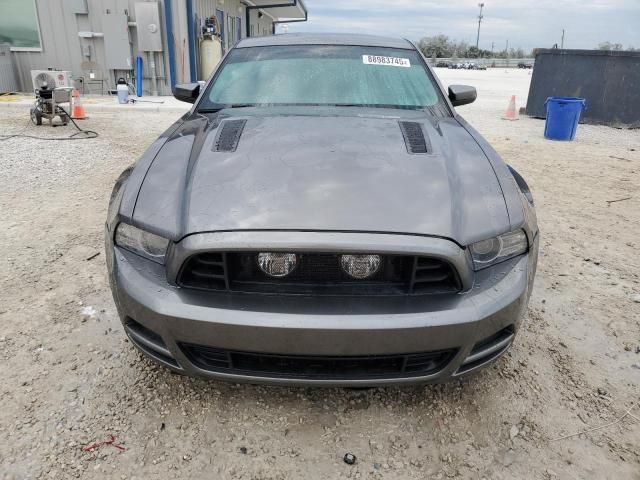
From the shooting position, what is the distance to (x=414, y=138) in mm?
2299

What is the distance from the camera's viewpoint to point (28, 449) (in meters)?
1.79

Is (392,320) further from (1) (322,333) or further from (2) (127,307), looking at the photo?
(2) (127,307)

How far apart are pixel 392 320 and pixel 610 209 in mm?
4150

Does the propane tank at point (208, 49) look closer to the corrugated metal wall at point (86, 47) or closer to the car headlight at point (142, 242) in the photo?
the corrugated metal wall at point (86, 47)

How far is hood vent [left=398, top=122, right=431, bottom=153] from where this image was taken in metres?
2.18

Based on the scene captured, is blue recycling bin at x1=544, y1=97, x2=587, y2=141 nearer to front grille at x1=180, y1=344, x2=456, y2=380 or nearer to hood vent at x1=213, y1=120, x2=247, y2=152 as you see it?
hood vent at x1=213, y1=120, x2=247, y2=152

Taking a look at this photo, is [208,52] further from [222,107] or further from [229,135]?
[229,135]

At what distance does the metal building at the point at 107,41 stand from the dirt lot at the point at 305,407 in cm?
1111

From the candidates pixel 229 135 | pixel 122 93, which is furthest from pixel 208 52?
pixel 229 135

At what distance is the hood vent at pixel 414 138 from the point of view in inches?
86.0

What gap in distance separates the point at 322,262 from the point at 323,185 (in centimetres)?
33

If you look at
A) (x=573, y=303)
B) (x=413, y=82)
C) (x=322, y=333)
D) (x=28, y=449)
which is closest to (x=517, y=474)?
(x=322, y=333)

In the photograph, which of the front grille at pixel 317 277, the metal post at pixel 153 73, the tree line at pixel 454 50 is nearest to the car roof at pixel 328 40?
the front grille at pixel 317 277

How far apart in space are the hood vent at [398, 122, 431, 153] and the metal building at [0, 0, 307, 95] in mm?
12102
